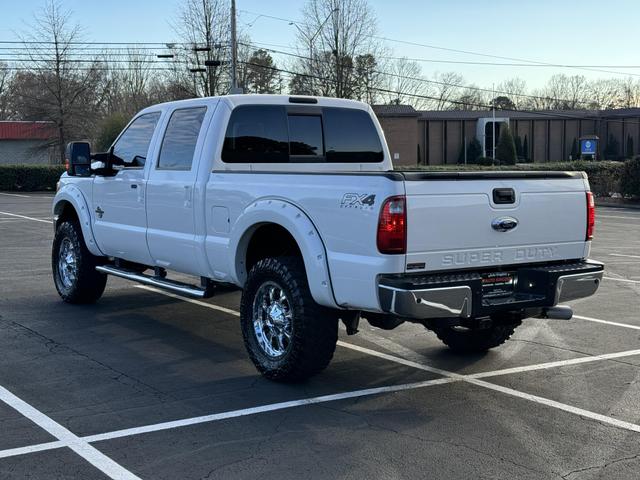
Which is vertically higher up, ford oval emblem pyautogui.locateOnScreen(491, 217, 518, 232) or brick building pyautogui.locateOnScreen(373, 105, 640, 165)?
brick building pyautogui.locateOnScreen(373, 105, 640, 165)

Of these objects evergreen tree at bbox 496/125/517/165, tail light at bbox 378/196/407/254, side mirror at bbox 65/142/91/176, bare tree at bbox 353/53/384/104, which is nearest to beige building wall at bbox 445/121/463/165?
evergreen tree at bbox 496/125/517/165

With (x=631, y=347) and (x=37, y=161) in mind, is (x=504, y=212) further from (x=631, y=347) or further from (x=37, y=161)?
(x=37, y=161)

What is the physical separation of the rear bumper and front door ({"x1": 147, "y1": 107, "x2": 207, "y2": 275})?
250 cm

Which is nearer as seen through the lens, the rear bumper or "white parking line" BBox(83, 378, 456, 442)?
"white parking line" BBox(83, 378, 456, 442)

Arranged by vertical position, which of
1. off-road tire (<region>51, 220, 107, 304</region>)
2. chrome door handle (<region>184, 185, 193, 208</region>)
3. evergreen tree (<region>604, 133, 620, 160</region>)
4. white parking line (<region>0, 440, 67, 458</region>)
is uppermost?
evergreen tree (<region>604, 133, 620, 160</region>)

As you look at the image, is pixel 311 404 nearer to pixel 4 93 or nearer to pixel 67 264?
pixel 67 264

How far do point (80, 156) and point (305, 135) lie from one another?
2.72 meters

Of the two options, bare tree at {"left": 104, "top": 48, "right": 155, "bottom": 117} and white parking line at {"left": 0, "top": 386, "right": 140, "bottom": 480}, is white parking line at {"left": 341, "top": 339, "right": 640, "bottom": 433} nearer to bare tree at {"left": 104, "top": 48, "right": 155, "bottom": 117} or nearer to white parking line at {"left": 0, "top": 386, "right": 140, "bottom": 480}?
white parking line at {"left": 0, "top": 386, "right": 140, "bottom": 480}

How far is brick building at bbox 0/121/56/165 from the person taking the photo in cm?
6078

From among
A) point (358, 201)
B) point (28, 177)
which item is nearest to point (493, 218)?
point (358, 201)

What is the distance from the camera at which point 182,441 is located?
4.87 m

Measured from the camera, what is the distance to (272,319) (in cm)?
625

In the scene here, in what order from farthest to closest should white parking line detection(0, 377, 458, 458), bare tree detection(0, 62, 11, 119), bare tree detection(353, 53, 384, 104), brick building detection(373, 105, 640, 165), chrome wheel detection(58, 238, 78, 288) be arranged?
bare tree detection(0, 62, 11, 119)
brick building detection(373, 105, 640, 165)
bare tree detection(353, 53, 384, 104)
chrome wheel detection(58, 238, 78, 288)
white parking line detection(0, 377, 458, 458)

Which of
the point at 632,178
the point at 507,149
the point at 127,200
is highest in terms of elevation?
the point at 507,149
